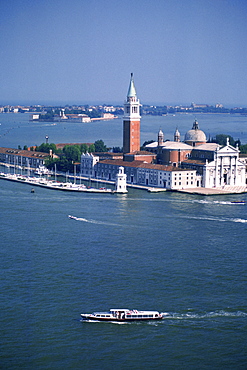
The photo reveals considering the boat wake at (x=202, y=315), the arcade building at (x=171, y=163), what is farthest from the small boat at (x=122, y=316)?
the arcade building at (x=171, y=163)

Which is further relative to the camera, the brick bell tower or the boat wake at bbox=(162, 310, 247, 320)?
the brick bell tower

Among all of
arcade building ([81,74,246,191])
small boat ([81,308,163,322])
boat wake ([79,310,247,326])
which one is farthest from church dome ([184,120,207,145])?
small boat ([81,308,163,322])

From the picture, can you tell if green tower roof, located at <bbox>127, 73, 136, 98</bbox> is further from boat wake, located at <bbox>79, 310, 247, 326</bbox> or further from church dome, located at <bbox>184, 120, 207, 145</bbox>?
boat wake, located at <bbox>79, 310, 247, 326</bbox>

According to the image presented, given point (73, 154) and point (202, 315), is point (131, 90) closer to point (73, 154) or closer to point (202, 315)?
point (73, 154)

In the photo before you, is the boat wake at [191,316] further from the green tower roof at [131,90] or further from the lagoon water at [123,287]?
the green tower roof at [131,90]

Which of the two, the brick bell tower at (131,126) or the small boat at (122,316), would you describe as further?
the brick bell tower at (131,126)

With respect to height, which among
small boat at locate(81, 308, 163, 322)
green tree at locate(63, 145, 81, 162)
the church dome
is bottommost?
small boat at locate(81, 308, 163, 322)
